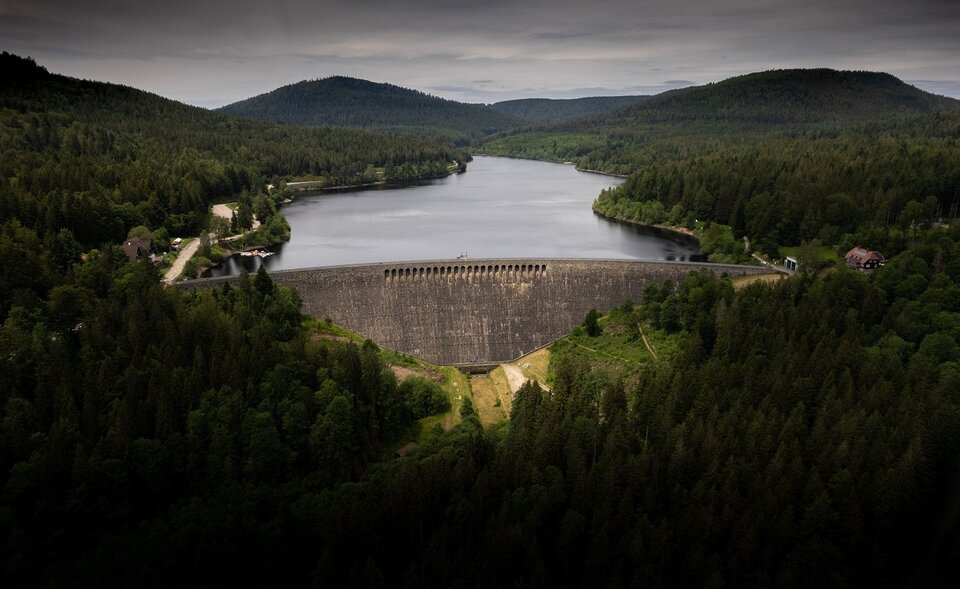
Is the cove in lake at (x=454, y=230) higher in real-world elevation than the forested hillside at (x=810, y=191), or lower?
lower

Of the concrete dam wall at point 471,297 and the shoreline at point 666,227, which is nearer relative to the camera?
the concrete dam wall at point 471,297

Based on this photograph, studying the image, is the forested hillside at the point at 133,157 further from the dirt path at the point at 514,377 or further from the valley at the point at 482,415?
the dirt path at the point at 514,377

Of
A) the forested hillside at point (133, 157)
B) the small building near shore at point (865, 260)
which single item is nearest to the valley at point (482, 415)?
the forested hillside at point (133, 157)

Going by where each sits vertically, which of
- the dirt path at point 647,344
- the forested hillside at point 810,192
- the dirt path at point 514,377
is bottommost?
the dirt path at point 514,377

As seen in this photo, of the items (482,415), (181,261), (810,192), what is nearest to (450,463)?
(482,415)

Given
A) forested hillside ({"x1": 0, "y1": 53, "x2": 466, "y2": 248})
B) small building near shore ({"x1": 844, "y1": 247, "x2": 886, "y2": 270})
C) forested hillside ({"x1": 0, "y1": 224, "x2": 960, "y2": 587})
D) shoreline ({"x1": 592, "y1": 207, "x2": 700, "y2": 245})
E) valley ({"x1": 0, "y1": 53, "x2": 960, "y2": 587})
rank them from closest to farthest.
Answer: forested hillside ({"x1": 0, "y1": 224, "x2": 960, "y2": 587}) < valley ({"x1": 0, "y1": 53, "x2": 960, "y2": 587}) < small building near shore ({"x1": 844, "y1": 247, "x2": 886, "y2": 270}) < forested hillside ({"x1": 0, "y1": 53, "x2": 466, "y2": 248}) < shoreline ({"x1": 592, "y1": 207, "x2": 700, "y2": 245})

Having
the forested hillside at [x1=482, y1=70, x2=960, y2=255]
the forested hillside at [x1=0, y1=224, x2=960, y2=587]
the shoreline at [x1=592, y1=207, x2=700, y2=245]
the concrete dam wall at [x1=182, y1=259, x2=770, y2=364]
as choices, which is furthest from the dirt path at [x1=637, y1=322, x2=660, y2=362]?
the shoreline at [x1=592, y1=207, x2=700, y2=245]

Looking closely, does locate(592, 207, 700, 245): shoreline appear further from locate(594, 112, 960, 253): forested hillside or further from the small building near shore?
the small building near shore
